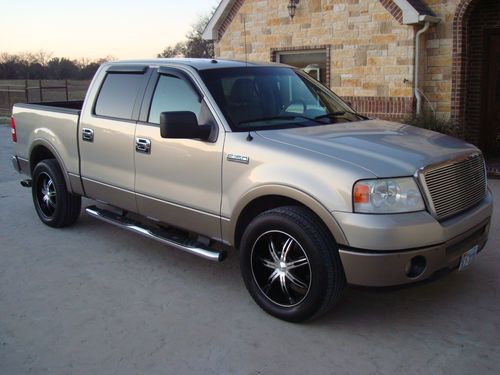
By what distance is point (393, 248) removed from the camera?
3619 millimetres

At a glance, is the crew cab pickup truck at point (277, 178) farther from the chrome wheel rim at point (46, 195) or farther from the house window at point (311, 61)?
the house window at point (311, 61)

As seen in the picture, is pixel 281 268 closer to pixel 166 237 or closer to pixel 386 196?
pixel 386 196

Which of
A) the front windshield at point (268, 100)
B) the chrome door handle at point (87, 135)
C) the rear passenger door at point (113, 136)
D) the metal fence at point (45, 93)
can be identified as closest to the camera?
the front windshield at point (268, 100)

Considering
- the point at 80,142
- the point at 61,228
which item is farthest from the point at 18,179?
the point at 80,142

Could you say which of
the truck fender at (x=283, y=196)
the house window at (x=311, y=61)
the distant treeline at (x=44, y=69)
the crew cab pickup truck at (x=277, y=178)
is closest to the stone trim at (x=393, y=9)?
the house window at (x=311, y=61)

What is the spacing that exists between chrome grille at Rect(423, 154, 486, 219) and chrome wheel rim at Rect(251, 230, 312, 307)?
968 millimetres

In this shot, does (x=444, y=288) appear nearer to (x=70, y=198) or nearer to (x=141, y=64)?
(x=141, y=64)

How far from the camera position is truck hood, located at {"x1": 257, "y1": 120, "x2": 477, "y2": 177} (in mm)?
3795

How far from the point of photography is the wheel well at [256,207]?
418 centimetres

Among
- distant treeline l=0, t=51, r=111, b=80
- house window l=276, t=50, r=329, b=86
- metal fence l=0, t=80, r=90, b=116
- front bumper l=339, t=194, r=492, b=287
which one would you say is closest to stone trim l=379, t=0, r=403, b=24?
house window l=276, t=50, r=329, b=86

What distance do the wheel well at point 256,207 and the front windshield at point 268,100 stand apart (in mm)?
606

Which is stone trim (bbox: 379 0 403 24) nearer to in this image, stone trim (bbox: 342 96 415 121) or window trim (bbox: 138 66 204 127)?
stone trim (bbox: 342 96 415 121)

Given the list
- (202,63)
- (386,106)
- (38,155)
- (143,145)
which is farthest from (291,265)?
(386,106)

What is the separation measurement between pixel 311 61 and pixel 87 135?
845 centimetres
